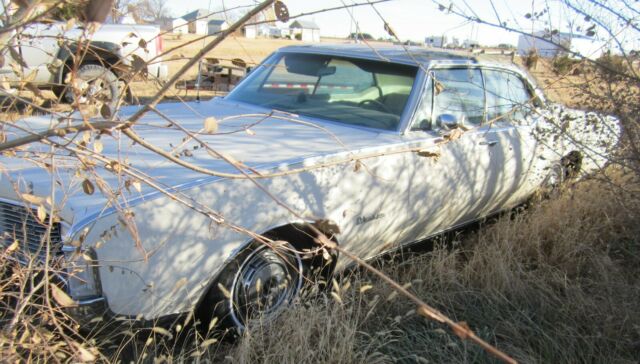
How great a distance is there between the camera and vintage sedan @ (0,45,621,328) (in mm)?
2286

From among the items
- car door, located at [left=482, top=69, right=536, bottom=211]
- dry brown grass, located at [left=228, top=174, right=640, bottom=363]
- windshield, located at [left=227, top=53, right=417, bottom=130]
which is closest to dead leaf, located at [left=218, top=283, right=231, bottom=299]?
dry brown grass, located at [left=228, top=174, right=640, bottom=363]

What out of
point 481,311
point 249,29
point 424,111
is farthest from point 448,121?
point 249,29

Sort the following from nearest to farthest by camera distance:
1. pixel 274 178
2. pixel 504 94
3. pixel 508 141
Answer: pixel 274 178 < pixel 508 141 < pixel 504 94

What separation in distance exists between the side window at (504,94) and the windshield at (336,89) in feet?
2.85

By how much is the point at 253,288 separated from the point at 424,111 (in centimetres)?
175

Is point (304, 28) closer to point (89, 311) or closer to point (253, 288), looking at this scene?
point (253, 288)

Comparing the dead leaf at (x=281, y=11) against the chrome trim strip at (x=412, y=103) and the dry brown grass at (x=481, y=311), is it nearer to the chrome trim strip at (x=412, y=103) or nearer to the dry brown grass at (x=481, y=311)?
the dry brown grass at (x=481, y=311)

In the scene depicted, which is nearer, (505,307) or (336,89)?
(505,307)

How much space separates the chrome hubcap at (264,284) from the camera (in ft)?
9.20

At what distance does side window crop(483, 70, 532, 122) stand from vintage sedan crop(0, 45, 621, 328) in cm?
2

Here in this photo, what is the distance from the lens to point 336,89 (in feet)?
13.4

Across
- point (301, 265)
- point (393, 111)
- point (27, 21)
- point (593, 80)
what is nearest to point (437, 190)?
point (393, 111)

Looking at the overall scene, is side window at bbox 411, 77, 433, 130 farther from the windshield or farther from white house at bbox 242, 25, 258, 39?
white house at bbox 242, 25, 258, 39

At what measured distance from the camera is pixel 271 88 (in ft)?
14.1
